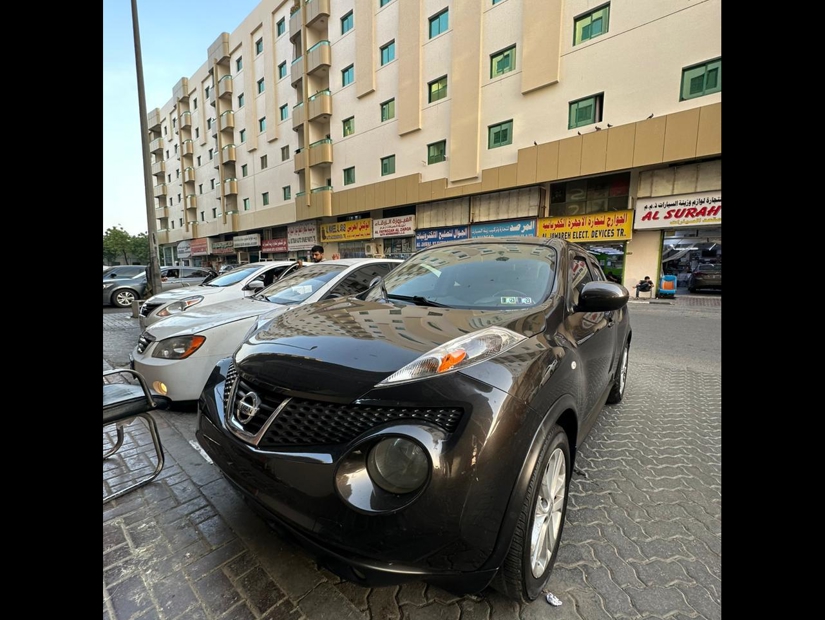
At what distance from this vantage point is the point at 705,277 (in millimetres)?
16031

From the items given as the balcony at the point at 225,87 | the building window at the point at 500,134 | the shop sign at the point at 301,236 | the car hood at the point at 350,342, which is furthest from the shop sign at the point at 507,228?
the balcony at the point at 225,87

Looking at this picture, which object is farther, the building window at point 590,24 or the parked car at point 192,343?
the building window at point 590,24

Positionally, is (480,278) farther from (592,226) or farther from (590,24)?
(590,24)

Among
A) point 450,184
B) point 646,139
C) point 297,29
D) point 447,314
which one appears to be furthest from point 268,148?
point 447,314

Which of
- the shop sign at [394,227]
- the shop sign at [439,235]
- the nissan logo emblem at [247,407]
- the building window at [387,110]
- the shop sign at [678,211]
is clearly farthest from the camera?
the shop sign at [394,227]

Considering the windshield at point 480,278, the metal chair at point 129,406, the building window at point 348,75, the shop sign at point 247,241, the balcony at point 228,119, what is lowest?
the metal chair at point 129,406

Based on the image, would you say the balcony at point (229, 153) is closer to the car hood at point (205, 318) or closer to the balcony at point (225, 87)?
the balcony at point (225, 87)

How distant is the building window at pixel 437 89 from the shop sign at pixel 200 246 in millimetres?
32362

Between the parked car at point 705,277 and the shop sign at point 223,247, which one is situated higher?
the shop sign at point 223,247

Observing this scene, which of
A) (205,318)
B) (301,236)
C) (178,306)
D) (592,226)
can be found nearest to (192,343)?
(205,318)

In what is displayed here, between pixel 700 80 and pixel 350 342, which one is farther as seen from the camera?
pixel 700 80

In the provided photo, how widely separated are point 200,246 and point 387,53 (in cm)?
3230

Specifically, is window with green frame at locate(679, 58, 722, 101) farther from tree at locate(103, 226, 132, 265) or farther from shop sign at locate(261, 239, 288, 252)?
tree at locate(103, 226, 132, 265)

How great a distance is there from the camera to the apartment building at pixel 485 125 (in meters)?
13.3
